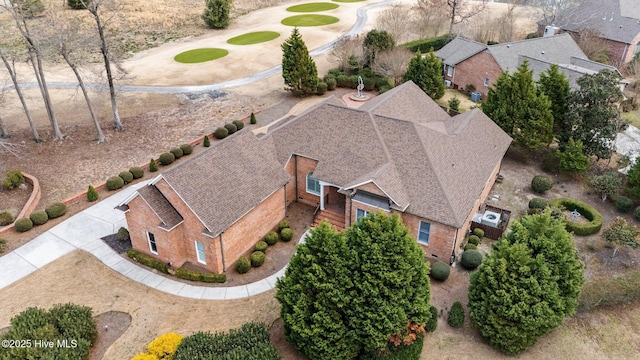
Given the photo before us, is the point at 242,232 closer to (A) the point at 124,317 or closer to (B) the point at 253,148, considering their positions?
(B) the point at 253,148

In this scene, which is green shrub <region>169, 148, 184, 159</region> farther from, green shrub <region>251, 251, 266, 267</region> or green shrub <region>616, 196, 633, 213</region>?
green shrub <region>616, 196, 633, 213</region>

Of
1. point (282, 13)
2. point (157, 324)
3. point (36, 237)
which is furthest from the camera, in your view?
point (282, 13)

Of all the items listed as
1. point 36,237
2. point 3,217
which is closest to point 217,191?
point 36,237

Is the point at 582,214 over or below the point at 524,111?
below

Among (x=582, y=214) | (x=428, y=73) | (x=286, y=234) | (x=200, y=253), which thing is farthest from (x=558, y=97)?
(x=200, y=253)

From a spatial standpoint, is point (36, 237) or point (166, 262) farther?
point (36, 237)

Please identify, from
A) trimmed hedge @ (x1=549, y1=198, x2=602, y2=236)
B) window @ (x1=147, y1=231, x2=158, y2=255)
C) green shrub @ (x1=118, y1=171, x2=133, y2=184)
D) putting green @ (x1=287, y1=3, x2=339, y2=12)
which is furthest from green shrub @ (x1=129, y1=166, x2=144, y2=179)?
putting green @ (x1=287, y1=3, x2=339, y2=12)

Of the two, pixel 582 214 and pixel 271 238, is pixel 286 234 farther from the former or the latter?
pixel 582 214
